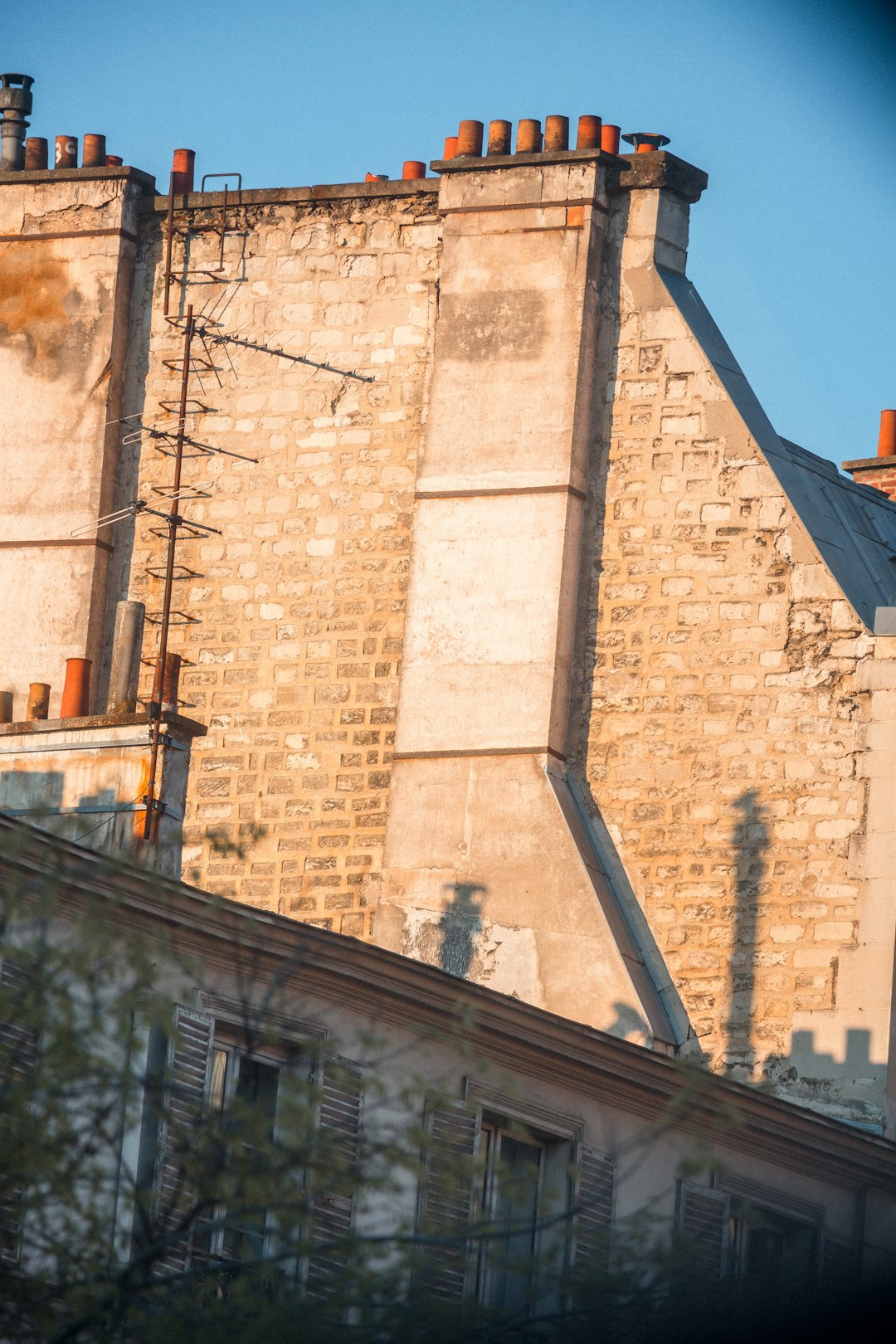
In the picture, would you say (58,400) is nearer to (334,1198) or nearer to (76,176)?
(76,176)

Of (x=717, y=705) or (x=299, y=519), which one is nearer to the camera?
(x=717, y=705)

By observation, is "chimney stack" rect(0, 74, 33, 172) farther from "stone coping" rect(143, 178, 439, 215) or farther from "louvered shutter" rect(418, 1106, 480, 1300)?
"louvered shutter" rect(418, 1106, 480, 1300)

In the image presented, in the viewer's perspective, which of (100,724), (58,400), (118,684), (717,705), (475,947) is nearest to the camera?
(100,724)

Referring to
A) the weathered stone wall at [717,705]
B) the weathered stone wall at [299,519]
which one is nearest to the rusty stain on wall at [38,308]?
the weathered stone wall at [299,519]

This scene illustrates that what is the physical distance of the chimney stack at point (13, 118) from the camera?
20766 millimetres

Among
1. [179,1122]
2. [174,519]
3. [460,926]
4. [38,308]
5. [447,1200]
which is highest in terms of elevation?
[38,308]

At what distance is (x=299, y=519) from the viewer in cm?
1953

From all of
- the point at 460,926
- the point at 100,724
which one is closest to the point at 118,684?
the point at 100,724

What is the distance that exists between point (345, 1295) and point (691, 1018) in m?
7.61

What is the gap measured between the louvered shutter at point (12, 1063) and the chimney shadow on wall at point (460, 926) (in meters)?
6.08

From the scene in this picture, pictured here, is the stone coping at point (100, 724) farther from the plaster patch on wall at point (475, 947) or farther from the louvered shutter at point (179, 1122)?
the plaster patch on wall at point (475, 947)

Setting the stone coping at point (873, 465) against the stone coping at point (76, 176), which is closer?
the stone coping at point (76, 176)

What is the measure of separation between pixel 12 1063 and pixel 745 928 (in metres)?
7.69

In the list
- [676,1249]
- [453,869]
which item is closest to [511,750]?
[453,869]
